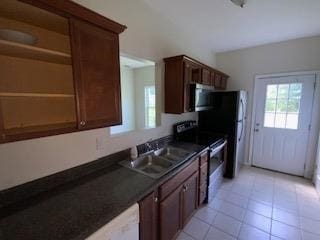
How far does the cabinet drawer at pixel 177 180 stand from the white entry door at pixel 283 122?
236 cm

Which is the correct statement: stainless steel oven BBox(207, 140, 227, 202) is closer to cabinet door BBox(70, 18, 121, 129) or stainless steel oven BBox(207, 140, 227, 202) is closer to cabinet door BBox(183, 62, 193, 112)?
cabinet door BBox(183, 62, 193, 112)

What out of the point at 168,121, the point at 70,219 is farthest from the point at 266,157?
the point at 70,219

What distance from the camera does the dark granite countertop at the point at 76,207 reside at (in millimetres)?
867

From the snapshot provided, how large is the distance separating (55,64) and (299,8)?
2776 millimetres

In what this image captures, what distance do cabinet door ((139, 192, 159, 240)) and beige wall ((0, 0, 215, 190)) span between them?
66 cm

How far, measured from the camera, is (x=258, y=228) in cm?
201

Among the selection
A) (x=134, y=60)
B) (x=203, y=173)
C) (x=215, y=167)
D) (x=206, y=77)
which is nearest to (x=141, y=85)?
(x=206, y=77)

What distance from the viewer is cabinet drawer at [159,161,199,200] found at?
148cm

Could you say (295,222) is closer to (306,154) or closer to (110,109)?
(306,154)

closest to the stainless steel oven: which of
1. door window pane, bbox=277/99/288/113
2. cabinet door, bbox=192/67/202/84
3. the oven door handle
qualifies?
the oven door handle

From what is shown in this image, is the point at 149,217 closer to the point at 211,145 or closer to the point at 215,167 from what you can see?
the point at 211,145

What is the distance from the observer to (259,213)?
89.2 inches

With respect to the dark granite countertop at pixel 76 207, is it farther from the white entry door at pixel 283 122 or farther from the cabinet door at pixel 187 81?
the white entry door at pixel 283 122

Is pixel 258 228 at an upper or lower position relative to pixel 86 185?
lower
